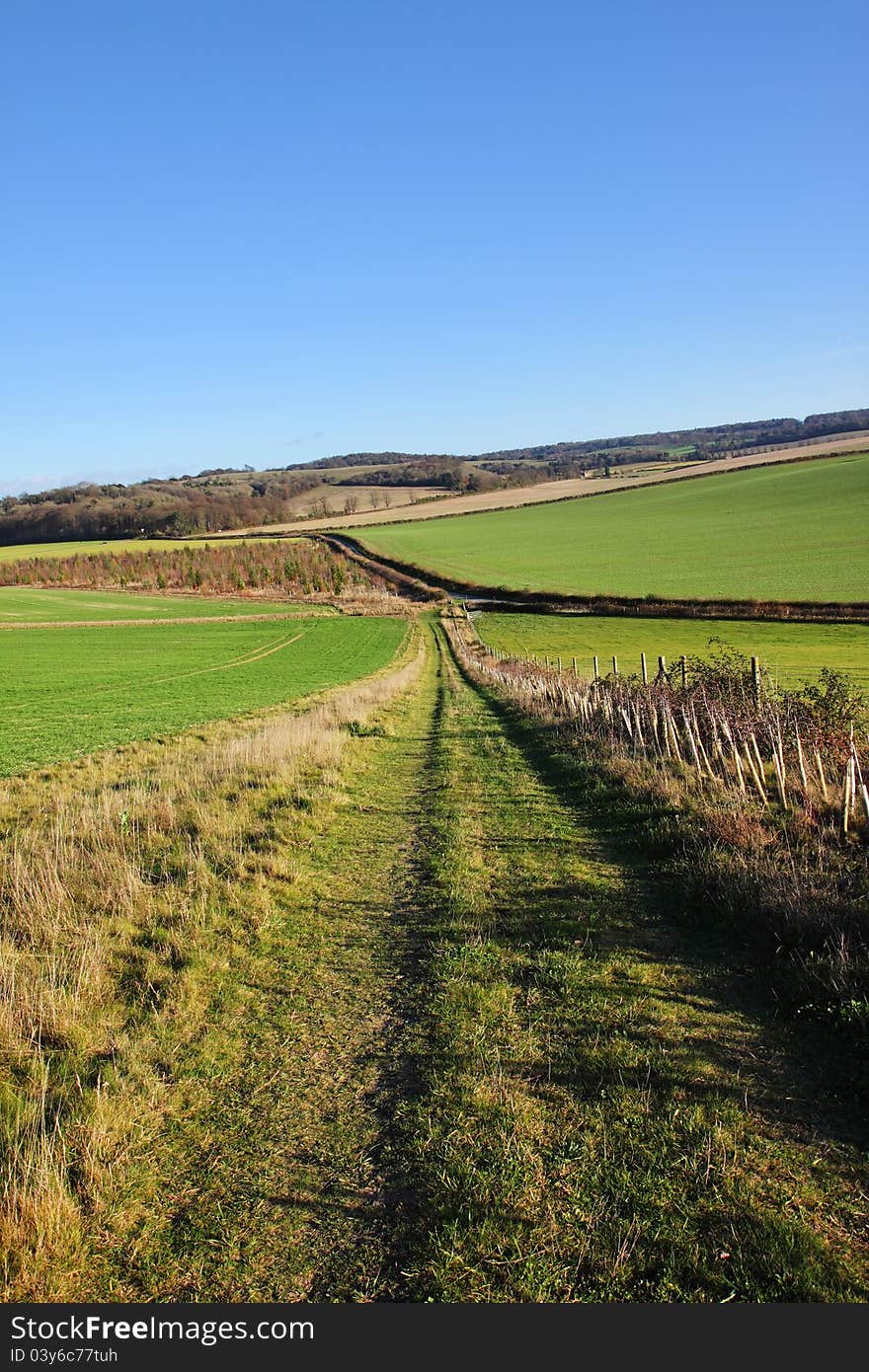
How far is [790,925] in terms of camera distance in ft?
22.1

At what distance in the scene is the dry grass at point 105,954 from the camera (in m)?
4.04

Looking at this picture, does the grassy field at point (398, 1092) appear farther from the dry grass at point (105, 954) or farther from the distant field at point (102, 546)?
the distant field at point (102, 546)

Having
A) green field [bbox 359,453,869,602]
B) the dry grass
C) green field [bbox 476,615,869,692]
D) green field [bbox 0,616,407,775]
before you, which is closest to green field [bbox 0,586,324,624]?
green field [bbox 0,616,407,775]

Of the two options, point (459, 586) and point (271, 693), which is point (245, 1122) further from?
point (459, 586)

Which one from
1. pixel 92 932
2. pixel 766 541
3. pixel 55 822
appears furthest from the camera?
pixel 766 541

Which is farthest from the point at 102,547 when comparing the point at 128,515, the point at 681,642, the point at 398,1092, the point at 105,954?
the point at 398,1092

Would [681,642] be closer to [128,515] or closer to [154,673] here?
[154,673]

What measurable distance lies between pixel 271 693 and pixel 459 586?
145ft

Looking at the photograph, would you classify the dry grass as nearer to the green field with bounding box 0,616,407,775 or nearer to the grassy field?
the grassy field

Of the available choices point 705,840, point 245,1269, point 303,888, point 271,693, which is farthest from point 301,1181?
point 271,693

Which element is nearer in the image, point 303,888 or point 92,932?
point 92,932

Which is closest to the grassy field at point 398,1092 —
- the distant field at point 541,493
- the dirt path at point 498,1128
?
the dirt path at point 498,1128

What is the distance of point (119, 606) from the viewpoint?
249 ft

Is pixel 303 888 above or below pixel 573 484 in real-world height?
below
